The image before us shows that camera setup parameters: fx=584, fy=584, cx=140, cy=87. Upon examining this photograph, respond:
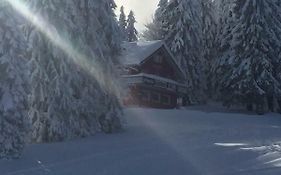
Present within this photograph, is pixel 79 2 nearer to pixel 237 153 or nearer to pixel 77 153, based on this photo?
pixel 77 153

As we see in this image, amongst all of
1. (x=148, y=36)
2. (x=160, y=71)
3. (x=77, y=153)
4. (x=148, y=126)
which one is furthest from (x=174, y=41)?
(x=77, y=153)

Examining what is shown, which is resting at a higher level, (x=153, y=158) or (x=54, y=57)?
(x=54, y=57)

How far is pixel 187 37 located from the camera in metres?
56.6

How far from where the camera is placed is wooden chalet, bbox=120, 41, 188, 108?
4997 centimetres

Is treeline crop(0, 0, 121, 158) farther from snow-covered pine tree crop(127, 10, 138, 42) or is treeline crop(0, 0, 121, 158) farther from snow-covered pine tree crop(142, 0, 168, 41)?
snow-covered pine tree crop(127, 10, 138, 42)

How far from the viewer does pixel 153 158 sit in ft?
56.6

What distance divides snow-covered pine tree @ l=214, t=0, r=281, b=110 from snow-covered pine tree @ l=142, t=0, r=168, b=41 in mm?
12028

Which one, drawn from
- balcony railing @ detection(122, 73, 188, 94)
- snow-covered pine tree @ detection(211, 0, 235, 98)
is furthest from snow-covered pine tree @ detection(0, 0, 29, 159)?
snow-covered pine tree @ detection(211, 0, 235, 98)

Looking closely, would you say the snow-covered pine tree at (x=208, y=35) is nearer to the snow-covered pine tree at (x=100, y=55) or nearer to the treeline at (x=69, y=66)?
the snow-covered pine tree at (x=100, y=55)

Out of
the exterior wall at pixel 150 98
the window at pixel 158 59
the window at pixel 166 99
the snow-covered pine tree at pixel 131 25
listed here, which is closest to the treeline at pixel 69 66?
the exterior wall at pixel 150 98

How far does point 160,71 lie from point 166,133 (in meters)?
28.8

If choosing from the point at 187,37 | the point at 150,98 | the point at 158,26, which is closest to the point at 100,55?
the point at 150,98

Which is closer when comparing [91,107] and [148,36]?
[91,107]

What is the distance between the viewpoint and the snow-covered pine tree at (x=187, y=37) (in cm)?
5666
